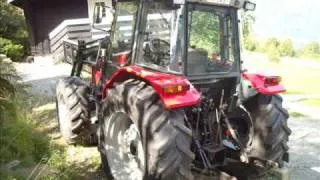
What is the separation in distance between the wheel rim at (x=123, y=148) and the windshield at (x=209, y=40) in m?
0.96

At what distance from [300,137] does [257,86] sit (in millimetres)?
3120

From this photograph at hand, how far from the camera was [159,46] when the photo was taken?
16.8 feet

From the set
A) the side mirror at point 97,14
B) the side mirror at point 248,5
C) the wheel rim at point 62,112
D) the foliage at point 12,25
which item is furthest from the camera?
the foliage at point 12,25

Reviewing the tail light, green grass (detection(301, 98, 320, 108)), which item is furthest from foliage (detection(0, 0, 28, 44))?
the tail light

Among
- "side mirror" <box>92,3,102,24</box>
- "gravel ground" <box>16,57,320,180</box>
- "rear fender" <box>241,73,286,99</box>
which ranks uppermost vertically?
"side mirror" <box>92,3,102,24</box>

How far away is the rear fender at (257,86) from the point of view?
543cm

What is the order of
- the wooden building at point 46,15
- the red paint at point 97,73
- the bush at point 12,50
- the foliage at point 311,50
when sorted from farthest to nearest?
the foliage at point 311,50
the wooden building at point 46,15
the bush at point 12,50
the red paint at point 97,73

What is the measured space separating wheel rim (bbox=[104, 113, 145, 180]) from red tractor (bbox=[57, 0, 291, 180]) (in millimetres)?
12

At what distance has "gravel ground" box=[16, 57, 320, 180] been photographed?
640 centimetres

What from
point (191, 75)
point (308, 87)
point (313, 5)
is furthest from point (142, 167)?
point (313, 5)

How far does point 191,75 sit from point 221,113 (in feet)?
2.08

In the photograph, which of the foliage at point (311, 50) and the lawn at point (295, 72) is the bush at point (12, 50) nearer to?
the lawn at point (295, 72)

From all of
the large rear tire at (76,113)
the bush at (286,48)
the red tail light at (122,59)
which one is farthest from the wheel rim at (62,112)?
the bush at (286,48)

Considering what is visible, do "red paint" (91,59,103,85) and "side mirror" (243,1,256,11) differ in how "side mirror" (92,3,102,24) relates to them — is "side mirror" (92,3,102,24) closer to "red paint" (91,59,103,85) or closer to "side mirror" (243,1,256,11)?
"red paint" (91,59,103,85)
